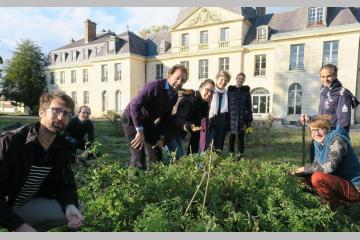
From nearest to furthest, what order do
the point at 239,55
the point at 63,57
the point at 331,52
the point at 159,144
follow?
1. the point at 159,144
2. the point at 331,52
3. the point at 239,55
4. the point at 63,57

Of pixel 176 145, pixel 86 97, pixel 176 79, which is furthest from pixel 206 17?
pixel 176 79

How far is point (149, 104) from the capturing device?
367 centimetres

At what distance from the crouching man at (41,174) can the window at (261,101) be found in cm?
2345

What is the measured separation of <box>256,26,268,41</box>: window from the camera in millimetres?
25094

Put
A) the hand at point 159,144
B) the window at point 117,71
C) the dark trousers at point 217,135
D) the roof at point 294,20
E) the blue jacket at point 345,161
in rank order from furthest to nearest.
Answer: the window at point 117,71, the roof at point 294,20, the dark trousers at point 217,135, the hand at point 159,144, the blue jacket at point 345,161

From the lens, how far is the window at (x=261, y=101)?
24.7 m

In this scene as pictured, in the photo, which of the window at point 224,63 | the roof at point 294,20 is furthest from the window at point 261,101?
the roof at point 294,20

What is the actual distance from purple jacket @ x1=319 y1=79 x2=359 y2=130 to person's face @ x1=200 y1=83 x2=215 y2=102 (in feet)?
5.32

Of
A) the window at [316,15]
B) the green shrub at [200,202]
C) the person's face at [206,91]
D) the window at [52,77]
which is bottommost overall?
the green shrub at [200,202]

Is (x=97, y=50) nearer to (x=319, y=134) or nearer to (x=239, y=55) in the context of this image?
(x=239, y=55)

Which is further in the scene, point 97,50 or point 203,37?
point 97,50

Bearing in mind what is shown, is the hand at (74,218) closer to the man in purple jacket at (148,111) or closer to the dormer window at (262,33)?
the man in purple jacket at (148,111)

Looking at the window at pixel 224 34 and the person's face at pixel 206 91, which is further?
the window at pixel 224 34

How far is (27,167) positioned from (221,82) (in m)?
3.38
